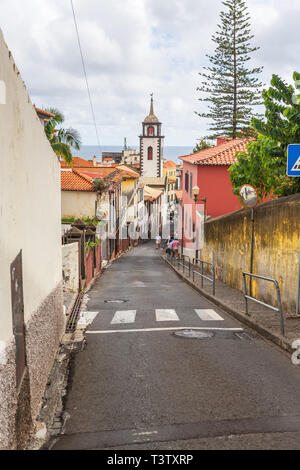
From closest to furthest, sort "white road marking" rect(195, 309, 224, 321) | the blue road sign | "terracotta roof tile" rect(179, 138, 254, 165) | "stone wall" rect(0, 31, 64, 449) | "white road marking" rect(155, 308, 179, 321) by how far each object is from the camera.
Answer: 1. "stone wall" rect(0, 31, 64, 449)
2. the blue road sign
3. "white road marking" rect(155, 308, 179, 321)
4. "white road marking" rect(195, 309, 224, 321)
5. "terracotta roof tile" rect(179, 138, 254, 165)

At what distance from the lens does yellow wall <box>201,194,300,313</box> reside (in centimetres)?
1060

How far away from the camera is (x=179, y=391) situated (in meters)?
5.94

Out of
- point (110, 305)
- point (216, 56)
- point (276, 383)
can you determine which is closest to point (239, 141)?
point (216, 56)

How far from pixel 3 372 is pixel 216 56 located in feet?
151

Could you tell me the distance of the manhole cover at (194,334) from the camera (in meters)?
9.14

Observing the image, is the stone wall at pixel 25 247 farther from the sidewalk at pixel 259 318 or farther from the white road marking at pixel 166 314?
the white road marking at pixel 166 314

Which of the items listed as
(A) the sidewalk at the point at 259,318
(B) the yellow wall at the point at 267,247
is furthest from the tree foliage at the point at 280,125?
(A) the sidewalk at the point at 259,318

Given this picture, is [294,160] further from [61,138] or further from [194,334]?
[61,138]

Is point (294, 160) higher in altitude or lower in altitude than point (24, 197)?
higher

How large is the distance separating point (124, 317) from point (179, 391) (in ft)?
18.8

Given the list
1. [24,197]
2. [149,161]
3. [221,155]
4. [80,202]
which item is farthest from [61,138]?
[149,161]

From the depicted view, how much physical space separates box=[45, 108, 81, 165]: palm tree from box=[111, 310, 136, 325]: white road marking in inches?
586

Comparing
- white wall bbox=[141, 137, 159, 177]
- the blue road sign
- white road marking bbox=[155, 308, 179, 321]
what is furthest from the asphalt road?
white wall bbox=[141, 137, 159, 177]

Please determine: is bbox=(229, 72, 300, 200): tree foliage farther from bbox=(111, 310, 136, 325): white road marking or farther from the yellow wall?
bbox=(111, 310, 136, 325): white road marking
